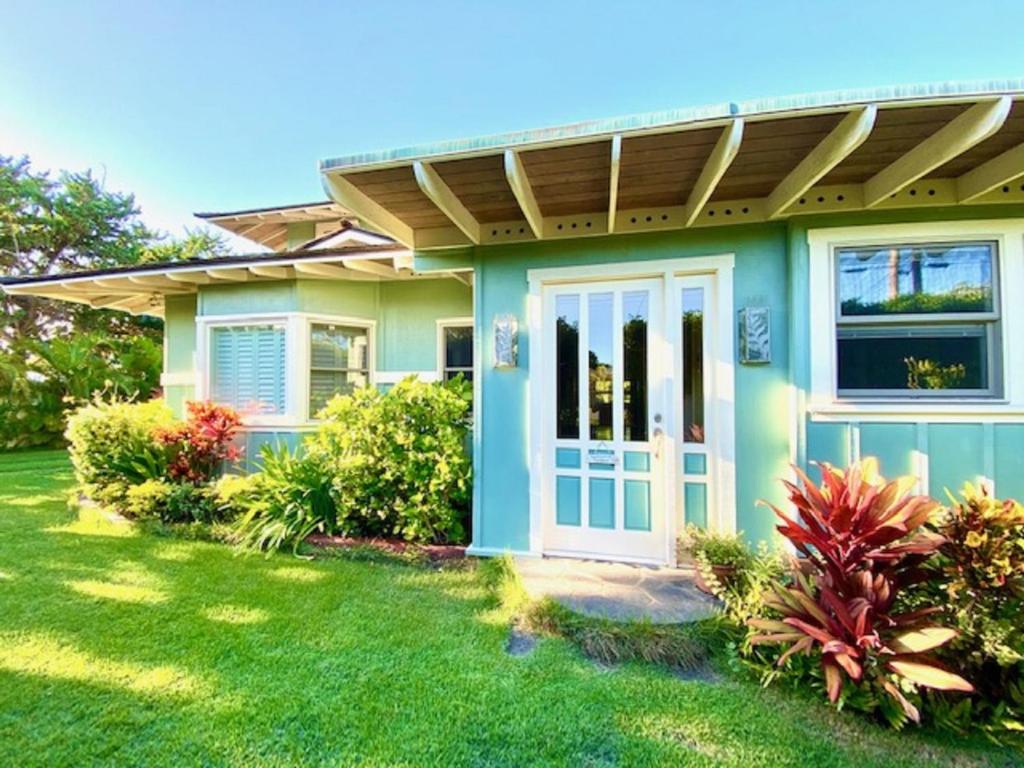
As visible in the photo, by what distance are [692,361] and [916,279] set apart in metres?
1.69

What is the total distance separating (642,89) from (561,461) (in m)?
6.42

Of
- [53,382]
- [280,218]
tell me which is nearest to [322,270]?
[280,218]

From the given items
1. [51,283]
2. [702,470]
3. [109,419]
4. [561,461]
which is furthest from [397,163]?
[51,283]

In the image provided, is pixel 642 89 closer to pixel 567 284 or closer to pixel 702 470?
pixel 567 284

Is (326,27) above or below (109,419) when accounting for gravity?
above

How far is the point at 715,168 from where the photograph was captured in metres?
3.04

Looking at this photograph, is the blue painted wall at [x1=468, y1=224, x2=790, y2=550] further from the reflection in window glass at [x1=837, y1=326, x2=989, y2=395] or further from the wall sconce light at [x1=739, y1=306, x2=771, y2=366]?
the reflection in window glass at [x1=837, y1=326, x2=989, y2=395]

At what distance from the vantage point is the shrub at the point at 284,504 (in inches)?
182

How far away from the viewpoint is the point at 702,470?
152 inches

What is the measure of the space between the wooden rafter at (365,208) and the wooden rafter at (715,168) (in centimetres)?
250

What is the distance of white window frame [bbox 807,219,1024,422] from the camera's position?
130 inches

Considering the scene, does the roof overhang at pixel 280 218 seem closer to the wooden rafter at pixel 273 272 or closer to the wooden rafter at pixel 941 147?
the wooden rafter at pixel 273 272

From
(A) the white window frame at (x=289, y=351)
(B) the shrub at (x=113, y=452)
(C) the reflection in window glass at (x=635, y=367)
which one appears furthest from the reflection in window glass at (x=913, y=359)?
(B) the shrub at (x=113, y=452)

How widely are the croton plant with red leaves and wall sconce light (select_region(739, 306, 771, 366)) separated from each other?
20.5ft
